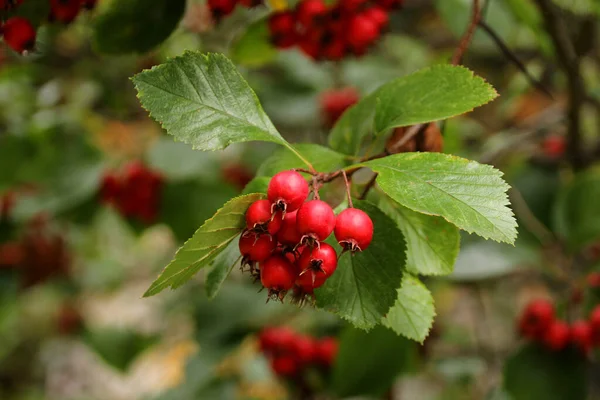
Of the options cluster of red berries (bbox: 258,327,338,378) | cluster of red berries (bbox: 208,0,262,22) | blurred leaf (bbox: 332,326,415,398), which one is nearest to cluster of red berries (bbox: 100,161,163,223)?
cluster of red berries (bbox: 258,327,338,378)

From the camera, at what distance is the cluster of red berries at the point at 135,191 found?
164cm

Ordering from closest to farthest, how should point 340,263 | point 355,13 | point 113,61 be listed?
1. point 340,263
2. point 355,13
3. point 113,61

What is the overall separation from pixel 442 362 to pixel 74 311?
1.81 m

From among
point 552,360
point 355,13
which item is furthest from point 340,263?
point 552,360

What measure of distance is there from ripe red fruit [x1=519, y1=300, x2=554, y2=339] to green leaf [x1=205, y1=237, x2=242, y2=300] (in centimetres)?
96

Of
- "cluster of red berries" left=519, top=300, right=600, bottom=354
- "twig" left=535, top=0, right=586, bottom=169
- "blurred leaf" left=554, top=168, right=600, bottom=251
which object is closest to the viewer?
"twig" left=535, top=0, right=586, bottom=169

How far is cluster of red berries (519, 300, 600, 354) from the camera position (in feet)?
4.10

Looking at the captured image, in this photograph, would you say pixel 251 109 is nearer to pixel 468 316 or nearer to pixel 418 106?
pixel 418 106

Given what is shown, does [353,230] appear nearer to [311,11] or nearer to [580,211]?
[311,11]

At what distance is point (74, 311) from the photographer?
2.69 meters

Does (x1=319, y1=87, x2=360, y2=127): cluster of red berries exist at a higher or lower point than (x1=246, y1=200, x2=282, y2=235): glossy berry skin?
lower

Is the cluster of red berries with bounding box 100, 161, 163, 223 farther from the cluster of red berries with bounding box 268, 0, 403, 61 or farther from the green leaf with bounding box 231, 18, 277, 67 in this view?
the cluster of red berries with bounding box 268, 0, 403, 61

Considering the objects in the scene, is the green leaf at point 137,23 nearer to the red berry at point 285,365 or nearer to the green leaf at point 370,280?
the green leaf at point 370,280

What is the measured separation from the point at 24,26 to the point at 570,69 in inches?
42.4
